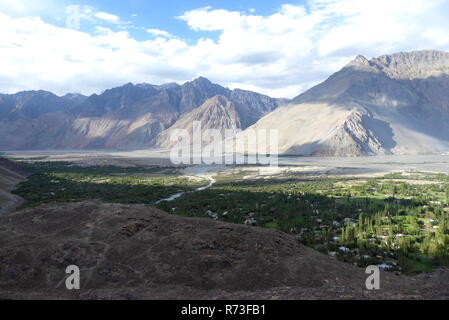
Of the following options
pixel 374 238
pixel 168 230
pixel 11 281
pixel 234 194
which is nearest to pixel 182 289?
pixel 168 230

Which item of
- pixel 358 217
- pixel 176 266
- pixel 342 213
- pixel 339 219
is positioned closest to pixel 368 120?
pixel 342 213

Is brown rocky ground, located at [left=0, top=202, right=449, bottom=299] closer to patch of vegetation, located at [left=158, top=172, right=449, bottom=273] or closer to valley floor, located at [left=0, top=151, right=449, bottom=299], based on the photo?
valley floor, located at [left=0, top=151, right=449, bottom=299]

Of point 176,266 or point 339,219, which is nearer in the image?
point 176,266

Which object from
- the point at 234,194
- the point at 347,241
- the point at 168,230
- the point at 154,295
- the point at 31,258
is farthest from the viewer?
the point at 234,194

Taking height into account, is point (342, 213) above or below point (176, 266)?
below

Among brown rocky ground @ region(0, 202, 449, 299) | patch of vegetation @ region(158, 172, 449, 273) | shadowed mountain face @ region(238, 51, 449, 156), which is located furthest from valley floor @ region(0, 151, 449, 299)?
shadowed mountain face @ region(238, 51, 449, 156)

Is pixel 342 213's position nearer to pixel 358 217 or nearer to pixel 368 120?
pixel 358 217
